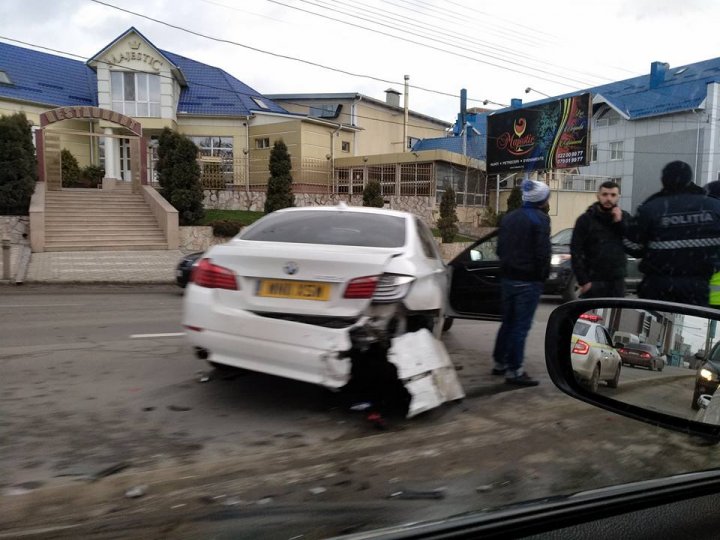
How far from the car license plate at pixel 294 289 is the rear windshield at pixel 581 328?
6.05 feet

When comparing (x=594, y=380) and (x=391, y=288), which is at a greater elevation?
(x=391, y=288)

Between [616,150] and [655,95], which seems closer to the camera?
[655,95]

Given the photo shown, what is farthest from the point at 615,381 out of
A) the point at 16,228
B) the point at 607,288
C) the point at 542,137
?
the point at 542,137

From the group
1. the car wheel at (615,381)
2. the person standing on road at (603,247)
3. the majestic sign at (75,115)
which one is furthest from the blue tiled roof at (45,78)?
the car wheel at (615,381)

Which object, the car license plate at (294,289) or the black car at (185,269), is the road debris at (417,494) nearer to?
the car license plate at (294,289)

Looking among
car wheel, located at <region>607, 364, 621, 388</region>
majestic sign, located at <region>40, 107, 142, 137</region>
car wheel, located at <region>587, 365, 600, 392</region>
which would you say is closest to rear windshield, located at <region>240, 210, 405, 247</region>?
car wheel, located at <region>587, 365, 600, 392</region>

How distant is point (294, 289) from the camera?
378cm

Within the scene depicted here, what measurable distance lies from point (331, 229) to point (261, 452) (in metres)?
1.90

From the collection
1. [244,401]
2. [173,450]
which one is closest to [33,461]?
[173,450]

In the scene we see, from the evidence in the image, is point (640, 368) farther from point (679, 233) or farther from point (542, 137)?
point (542, 137)

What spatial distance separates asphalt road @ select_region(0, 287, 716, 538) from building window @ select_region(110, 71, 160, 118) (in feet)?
85.9

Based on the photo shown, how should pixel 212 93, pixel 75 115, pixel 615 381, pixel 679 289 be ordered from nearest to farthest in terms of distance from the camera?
pixel 615 381, pixel 679 289, pixel 75 115, pixel 212 93

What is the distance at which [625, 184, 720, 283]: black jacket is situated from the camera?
154 inches

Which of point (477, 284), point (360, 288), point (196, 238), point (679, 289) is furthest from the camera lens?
point (196, 238)
